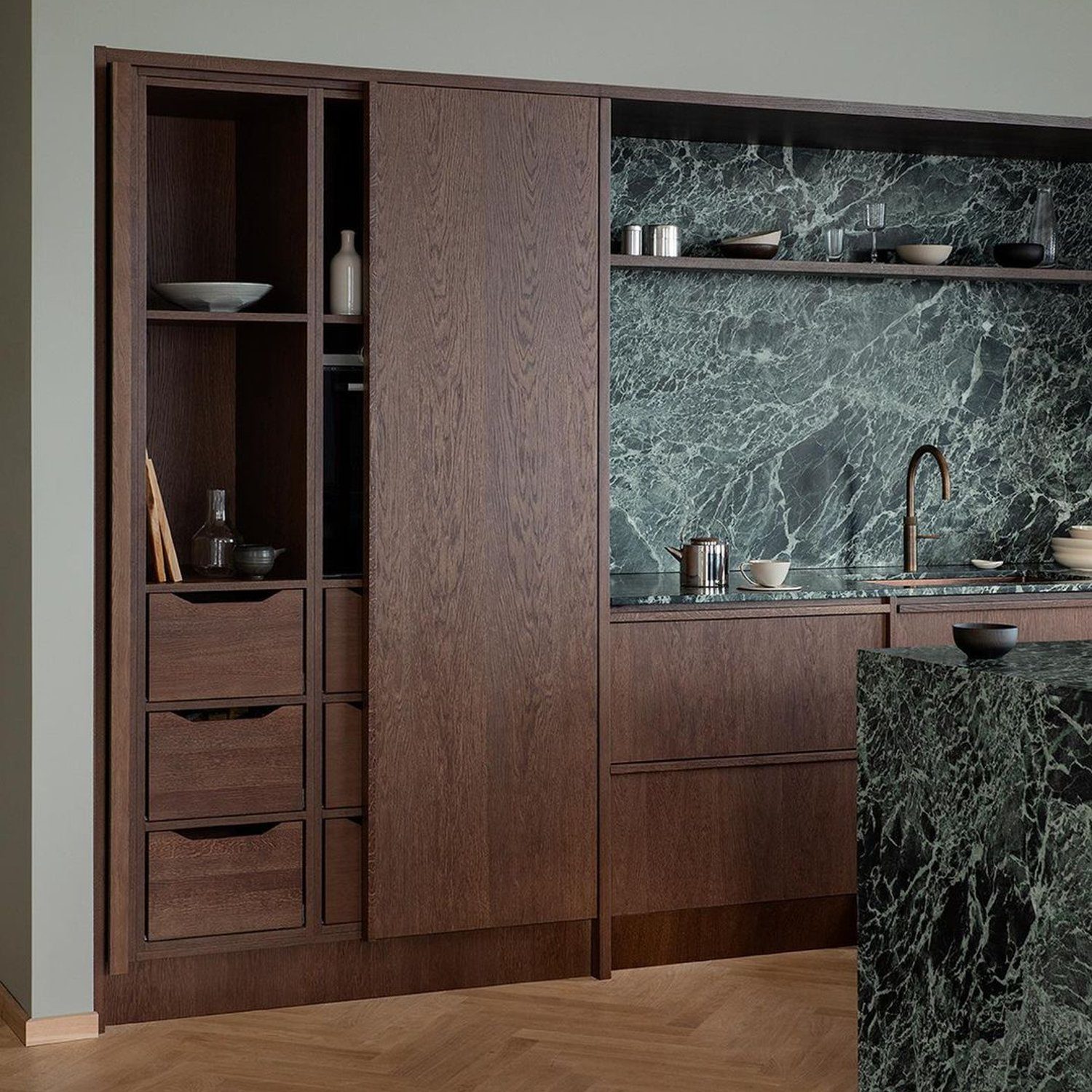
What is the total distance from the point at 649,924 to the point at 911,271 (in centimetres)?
189

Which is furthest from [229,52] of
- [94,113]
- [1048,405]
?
[1048,405]

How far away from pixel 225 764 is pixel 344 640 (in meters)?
0.39

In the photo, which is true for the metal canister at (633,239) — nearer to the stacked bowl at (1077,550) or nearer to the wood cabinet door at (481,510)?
the wood cabinet door at (481,510)

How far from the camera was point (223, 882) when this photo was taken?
11.1 ft

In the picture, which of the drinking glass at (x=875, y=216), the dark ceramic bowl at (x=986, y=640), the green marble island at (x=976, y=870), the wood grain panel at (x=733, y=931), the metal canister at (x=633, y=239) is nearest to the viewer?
the green marble island at (x=976, y=870)

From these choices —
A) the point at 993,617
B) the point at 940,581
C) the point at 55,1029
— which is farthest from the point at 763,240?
the point at 55,1029

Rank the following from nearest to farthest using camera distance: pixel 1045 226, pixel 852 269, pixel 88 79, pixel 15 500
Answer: pixel 88 79, pixel 15 500, pixel 852 269, pixel 1045 226

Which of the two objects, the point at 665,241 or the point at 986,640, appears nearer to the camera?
the point at 986,640

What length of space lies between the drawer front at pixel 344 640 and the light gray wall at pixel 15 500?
67cm

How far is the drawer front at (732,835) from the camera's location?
3.66 m

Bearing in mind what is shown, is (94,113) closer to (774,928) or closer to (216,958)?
(216,958)

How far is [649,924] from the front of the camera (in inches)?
147

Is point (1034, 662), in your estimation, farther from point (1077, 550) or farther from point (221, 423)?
point (221, 423)

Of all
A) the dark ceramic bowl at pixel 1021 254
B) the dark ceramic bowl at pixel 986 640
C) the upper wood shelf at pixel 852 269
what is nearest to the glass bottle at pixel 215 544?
the upper wood shelf at pixel 852 269
